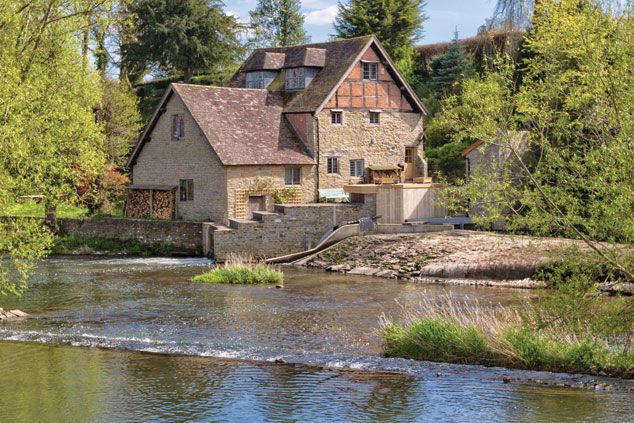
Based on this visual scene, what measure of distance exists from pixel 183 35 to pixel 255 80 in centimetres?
1412

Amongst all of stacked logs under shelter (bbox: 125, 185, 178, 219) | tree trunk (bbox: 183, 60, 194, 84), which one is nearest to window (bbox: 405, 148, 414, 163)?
stacked logs under shelter (bbox: 125, 185, 178, 219)

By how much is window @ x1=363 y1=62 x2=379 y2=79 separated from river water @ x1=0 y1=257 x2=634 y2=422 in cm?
2004

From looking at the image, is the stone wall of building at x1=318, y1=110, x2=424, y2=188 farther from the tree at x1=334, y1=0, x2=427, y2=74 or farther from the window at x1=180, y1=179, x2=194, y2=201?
the tree at x1=334, y1=0, x2=427, y2=74

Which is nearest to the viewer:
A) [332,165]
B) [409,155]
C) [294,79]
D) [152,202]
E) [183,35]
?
[152,202]

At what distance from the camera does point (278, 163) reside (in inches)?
1556

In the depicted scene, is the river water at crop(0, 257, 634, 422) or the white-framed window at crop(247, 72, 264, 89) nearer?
the river water at crop(0, 257, 634, 422)

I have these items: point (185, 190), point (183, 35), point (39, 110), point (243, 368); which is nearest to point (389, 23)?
point (183, 35)

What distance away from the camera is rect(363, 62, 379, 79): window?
43.7m

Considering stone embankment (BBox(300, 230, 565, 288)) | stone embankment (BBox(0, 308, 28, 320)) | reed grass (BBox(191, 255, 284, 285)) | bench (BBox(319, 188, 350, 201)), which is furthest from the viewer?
bench (BBox(319, 188, 350, 201))

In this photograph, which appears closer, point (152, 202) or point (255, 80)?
point (152, 202)

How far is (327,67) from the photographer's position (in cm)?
4406

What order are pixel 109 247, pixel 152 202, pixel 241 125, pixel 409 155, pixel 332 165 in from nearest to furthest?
pixel 109 247 < pixel 241 125 < pixel 152 202 < pixel 332 165 < pixel 409 155

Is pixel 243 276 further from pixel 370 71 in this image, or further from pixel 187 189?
pixel 370 71

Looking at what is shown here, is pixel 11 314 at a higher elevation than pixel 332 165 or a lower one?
lower
